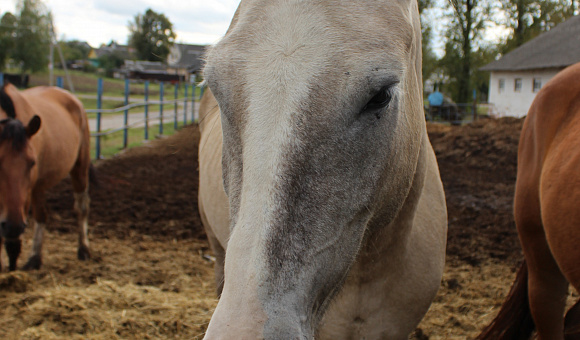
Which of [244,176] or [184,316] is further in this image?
[184,316]

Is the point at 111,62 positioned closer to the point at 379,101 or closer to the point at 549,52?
the point at 549,52

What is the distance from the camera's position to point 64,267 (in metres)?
4.80

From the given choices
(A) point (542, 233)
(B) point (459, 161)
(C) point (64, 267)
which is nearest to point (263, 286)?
(A) point (542, 233)

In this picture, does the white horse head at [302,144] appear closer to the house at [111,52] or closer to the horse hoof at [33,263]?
the horse hoof at [33,263]

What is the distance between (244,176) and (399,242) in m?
1.02

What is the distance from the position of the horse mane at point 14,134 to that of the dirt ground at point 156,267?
1225 millimetres

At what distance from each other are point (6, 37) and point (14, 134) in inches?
1802

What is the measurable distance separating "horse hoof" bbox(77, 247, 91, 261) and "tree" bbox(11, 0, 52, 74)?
144 ft

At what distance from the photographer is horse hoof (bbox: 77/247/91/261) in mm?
5125

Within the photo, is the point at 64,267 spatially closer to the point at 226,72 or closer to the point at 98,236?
the point at 98,236

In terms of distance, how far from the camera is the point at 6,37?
4184 centimetres

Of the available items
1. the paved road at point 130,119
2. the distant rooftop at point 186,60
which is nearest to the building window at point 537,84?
the paved road at point 130,119

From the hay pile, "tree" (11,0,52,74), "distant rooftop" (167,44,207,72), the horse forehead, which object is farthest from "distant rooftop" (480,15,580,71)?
"tree" (11,0,52,74)

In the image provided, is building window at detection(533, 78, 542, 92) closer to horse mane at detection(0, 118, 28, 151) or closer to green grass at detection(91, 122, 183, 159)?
green grass at detection(91, 122, 183, 159)
